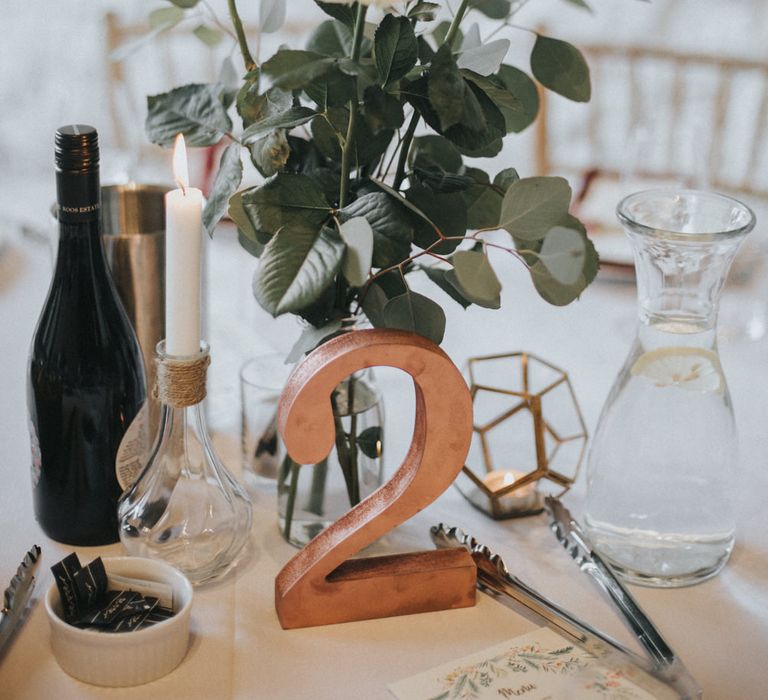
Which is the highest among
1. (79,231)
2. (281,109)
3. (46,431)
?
(281,109)

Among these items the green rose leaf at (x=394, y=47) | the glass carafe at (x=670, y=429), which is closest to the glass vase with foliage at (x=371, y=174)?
the green rose leaf at (x=394, y=47)

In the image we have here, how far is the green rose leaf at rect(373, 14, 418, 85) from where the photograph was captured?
628 millimetres

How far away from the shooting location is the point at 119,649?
63cm

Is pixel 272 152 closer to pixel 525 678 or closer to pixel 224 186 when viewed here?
pixel 224 186

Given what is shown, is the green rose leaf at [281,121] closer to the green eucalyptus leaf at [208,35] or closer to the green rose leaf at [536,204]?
the green rose leaf at [536,204]

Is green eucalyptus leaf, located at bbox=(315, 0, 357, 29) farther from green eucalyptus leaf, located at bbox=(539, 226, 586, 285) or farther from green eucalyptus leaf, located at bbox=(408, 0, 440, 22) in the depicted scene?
green eucalyptus leaf, located at bbox=(539, 226, 586, 285)

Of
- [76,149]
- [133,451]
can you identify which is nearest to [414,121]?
[76,149]

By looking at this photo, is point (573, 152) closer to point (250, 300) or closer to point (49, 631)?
point (250, 300)

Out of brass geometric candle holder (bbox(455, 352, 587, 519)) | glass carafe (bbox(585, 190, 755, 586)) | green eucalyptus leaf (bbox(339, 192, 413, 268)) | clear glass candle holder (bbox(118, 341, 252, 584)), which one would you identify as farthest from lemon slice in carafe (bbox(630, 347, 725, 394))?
clear glass candle holder (bbox(118, 341, 252, 584))

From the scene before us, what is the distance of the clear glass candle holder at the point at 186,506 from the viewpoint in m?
0.75

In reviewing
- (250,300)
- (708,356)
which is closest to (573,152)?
(250,300)

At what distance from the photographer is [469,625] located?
729 millimetres

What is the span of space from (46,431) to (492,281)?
0.38 m

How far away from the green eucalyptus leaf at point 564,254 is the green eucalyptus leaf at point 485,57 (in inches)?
5.1
